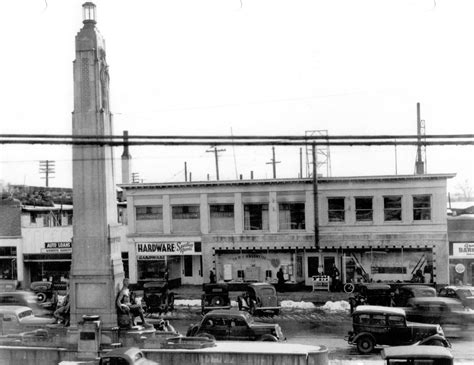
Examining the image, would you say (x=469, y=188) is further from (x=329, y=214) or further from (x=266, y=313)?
(x=266, y=313)

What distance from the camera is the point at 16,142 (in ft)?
28.5

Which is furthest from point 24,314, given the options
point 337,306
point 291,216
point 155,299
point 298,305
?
point 291,216

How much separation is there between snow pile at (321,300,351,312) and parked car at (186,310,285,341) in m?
8.85

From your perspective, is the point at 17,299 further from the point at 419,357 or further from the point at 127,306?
the point at 419,357

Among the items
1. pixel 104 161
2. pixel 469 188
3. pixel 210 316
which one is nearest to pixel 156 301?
pixel 210 316

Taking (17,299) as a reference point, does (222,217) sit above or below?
above

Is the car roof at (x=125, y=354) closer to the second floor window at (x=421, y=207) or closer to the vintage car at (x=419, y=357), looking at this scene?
the vintage car at (x=419, y=357)

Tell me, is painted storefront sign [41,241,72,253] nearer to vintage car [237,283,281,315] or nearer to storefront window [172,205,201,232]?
storefront window [172,205,201,232]

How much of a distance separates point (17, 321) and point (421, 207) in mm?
20406

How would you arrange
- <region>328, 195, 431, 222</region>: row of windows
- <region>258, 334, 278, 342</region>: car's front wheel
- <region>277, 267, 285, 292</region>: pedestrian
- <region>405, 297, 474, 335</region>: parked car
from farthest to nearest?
<region>277, 267, 285, 292</region>: pedestrian
<region>328, 195, 431, 222</region>: row of windows
<region>405, 297, 474, 335</region>: parked car
<region>258, 334, 278, 342</region>: car's front wheel

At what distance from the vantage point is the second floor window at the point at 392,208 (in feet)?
103

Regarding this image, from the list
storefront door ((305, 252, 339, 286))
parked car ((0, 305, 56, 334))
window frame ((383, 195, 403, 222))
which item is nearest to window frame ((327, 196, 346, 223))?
storefront door ((305, 252, 339, 286))

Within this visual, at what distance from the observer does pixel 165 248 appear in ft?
111

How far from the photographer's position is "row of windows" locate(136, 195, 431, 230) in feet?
103
